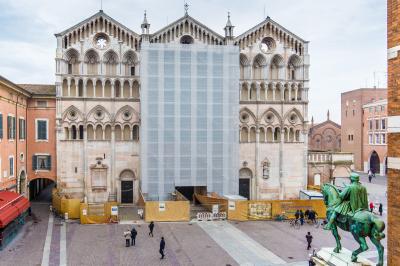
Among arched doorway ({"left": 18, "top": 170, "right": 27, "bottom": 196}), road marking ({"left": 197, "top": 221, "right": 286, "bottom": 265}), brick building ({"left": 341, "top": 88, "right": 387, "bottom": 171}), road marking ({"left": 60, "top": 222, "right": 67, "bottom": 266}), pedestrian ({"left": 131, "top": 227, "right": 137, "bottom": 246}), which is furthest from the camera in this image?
brick building ({"left": 341, "top": 88, "right": 387, "bottom": 171})

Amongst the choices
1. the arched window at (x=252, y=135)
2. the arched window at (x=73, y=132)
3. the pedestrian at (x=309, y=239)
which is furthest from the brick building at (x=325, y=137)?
the pedestrian at (x=309, y=239)

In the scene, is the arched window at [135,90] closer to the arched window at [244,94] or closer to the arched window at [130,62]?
the arched window at [130,62]

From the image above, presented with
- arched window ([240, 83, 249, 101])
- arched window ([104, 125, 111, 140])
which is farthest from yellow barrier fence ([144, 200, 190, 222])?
arched window ([240, 83, 249, 101])

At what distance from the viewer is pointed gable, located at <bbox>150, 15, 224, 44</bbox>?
1654 inches

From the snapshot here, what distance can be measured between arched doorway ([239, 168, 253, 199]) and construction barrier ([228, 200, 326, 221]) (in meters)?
8.92

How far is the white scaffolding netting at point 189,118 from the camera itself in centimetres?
4109

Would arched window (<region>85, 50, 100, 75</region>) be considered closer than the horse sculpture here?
No

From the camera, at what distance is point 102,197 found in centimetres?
4203

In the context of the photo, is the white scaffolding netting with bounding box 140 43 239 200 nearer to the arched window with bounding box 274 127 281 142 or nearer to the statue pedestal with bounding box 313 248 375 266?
the arched window with bounding box 274 127 281 142

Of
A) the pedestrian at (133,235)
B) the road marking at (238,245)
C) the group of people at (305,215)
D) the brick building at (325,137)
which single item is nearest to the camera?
the road marking at (238,245)

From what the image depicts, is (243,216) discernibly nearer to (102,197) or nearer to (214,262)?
(214,262)

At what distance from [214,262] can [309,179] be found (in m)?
26.0

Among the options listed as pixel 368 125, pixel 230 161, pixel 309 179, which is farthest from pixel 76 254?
pixel 368 125

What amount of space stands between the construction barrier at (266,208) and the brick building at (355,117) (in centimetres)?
4578
